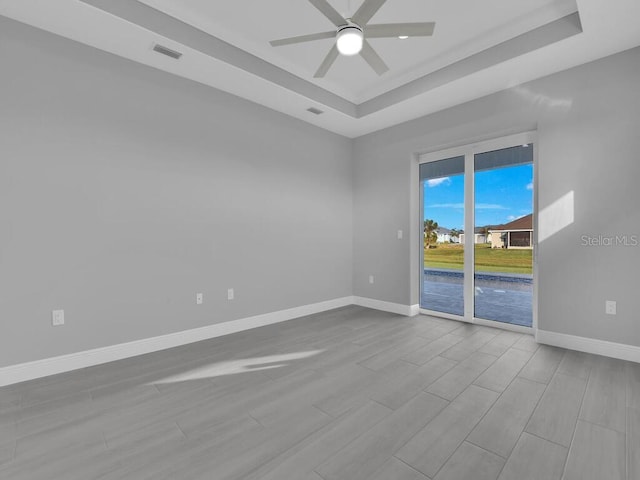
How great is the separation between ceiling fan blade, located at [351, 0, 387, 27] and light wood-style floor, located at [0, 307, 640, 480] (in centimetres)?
272

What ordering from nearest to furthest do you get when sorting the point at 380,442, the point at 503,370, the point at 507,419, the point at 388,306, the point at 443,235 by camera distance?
1. the point at 380,442
2. the point at 507,419
3. the point at 503,370
4. the point at 443,235
5. the point at 388,306

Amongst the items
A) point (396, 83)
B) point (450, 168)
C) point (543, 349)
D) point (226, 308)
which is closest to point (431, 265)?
point (450, 168)

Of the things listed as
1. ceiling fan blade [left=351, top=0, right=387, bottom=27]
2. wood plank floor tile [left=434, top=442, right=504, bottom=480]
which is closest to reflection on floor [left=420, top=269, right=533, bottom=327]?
wood plank floor tile [left=434, top=442, right=504, bottom=480]

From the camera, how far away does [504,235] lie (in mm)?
3852

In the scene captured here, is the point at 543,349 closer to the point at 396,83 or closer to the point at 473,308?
the point at 473,308

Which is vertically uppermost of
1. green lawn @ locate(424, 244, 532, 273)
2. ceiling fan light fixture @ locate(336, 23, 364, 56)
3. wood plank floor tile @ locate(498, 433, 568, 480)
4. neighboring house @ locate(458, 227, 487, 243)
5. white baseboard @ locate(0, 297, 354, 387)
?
ceiling fan light fixture @ locate(336, 23, 364, 56)

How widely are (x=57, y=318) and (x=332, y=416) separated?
2.50m

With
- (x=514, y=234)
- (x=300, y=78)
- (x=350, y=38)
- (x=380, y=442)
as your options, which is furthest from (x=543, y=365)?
(x=300, y=78)

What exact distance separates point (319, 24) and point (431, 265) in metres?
3.45

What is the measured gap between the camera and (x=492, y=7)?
2697 mm

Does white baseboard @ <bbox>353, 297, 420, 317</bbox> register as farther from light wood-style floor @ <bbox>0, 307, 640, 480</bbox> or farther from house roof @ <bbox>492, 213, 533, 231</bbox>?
house roof @ <bbox>492, 213, 533, 231</bbox>

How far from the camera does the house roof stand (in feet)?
11.9

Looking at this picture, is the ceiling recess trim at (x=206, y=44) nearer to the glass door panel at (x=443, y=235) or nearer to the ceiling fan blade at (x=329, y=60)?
the ceiling fan blade at (x=329, y=60)

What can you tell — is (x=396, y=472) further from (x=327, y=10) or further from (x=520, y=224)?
(x=520, y=224)
